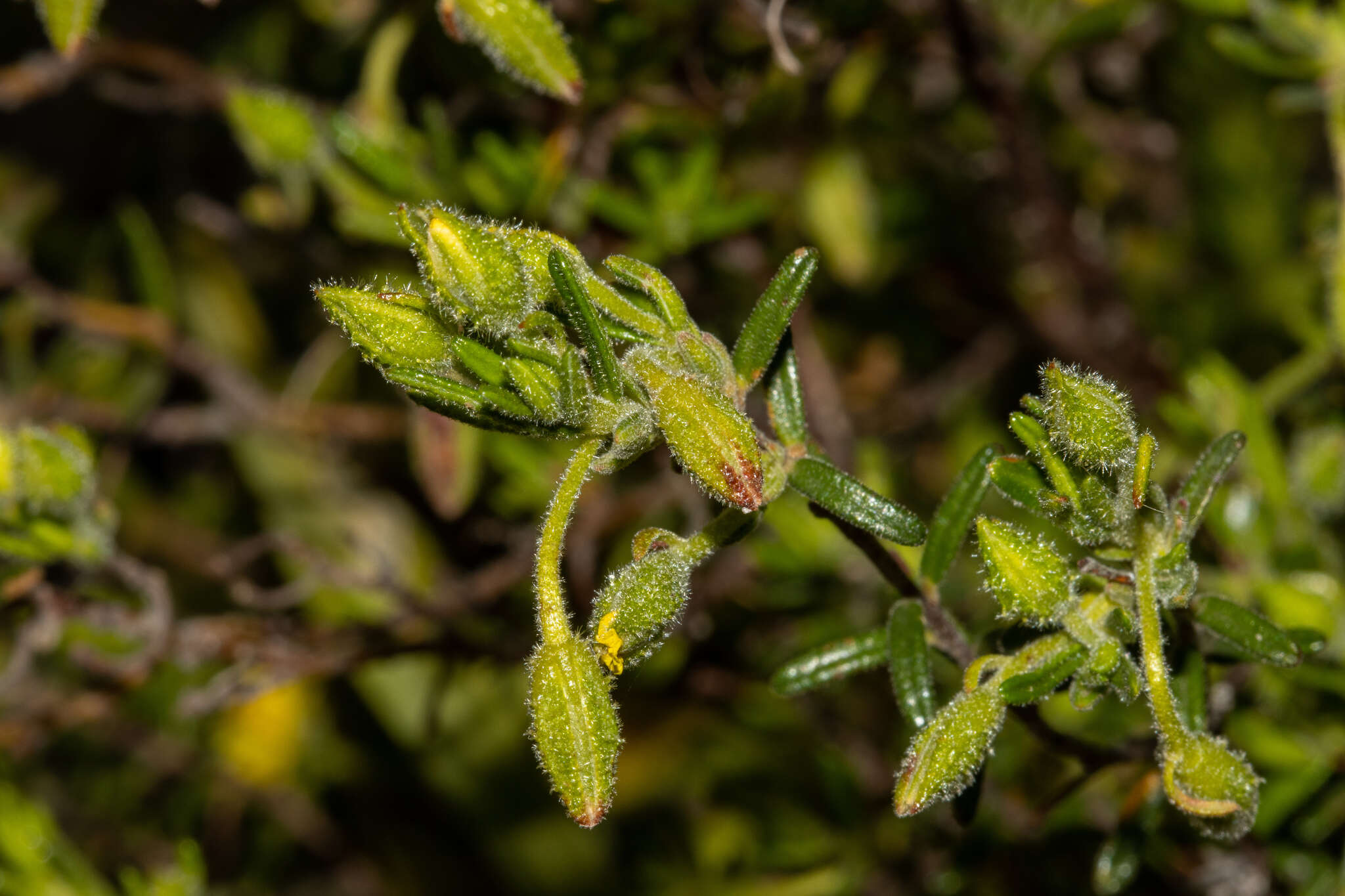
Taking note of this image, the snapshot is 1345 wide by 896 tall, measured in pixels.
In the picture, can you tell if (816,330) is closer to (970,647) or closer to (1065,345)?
(1065,345)

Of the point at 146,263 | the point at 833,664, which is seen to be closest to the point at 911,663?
the point at 833,664

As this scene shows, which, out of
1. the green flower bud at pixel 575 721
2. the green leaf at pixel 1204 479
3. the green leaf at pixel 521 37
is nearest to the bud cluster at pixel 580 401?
the green flower bud at pixel 575 721

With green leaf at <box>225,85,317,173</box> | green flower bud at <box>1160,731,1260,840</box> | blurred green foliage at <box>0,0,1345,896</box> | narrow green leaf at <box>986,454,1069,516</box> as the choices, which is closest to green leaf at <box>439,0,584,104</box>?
blurred green foliage at <box>0,0,1345,896</box>

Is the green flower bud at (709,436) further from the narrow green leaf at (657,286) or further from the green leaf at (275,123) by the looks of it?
the green leaf at (275,123)

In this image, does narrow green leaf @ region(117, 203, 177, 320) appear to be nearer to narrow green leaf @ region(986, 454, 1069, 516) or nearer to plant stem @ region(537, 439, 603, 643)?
plant stem @ region(537, 439, 603, 643)

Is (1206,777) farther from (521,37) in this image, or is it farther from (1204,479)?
(521,37)

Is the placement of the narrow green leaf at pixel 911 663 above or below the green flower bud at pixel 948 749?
below
